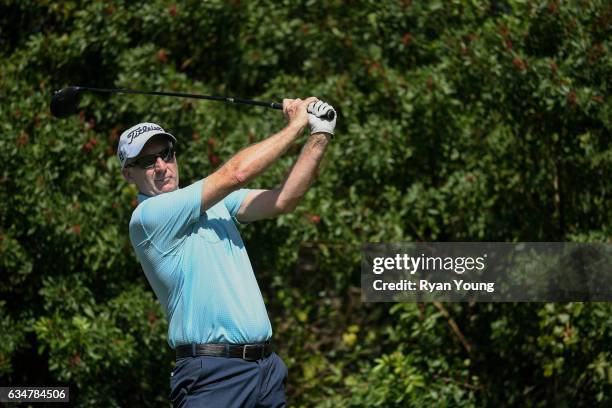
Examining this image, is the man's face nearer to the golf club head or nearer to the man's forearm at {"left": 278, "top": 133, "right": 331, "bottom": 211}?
the man's forearm at {"left": 278, "top": 133, "right": 331, "bottom": 211}

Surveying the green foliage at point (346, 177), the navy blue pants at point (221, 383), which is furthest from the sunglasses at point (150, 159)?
the green foliage at point (346, 177)

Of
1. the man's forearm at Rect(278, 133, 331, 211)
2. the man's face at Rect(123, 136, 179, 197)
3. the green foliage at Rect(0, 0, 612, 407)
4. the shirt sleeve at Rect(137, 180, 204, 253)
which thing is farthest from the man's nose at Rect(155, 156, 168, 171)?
the green foliage at Rect(0, 0, 612, 407)

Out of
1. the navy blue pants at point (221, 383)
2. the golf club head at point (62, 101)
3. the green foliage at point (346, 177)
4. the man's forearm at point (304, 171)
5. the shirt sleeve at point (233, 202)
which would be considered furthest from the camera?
the green foliage at point (346, 177)

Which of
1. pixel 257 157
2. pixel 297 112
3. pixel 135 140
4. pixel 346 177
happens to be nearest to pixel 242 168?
pixel 257 157

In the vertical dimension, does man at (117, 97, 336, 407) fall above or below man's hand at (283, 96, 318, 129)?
below

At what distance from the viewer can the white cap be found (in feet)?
13.3

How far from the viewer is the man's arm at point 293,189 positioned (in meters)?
3.98

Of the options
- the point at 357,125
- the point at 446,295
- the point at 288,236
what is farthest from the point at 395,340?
the point at 357,125

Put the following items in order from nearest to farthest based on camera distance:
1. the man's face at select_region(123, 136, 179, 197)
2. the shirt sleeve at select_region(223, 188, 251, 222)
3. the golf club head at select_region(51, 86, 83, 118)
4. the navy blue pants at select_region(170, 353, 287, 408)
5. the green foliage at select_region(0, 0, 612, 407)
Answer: the navy blue pants at select_region(170, 353, 287, 408), the man's face at select_region(123, 136, 179, 197), the shirt sleeve at select_region(223, 188, 251, 222), the golf club head at select_region(51, 86, 83, 118), the green foliage at select_region(0, 0, 612, 407)

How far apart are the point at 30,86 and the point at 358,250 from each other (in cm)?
255

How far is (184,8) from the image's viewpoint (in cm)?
713

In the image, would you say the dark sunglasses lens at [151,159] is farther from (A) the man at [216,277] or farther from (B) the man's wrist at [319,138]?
(B) the man's wrist at [319,138]

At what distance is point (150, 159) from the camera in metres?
4.10

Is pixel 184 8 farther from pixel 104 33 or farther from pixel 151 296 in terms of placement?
pixel 151 296
